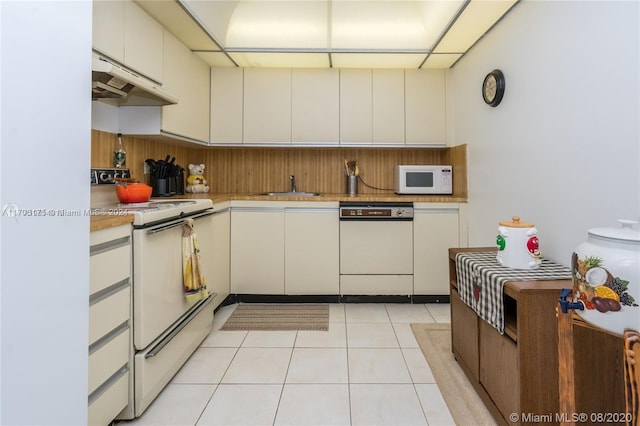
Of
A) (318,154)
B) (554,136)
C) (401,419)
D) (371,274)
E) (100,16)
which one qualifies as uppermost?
(100,16)

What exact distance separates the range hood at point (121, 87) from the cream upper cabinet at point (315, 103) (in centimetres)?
136

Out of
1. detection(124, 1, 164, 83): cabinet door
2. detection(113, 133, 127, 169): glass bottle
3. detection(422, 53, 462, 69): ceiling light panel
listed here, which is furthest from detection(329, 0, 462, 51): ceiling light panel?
detection(113, 133, 127, 169): glass bottle

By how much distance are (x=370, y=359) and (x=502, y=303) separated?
0.96 metres

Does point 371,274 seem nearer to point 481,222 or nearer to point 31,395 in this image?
point 481,222

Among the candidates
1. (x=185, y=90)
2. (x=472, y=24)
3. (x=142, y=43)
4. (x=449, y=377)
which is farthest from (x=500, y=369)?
(x=185, y=90)

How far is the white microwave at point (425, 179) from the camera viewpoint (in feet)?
10.8

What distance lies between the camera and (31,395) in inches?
27.7

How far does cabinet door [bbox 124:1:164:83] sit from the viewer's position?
2076 millimetres

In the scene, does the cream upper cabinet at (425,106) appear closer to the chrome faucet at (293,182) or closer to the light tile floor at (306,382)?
the chrome faucet at (293,182)

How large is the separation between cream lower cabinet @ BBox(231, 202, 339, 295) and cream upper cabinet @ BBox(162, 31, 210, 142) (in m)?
0.79

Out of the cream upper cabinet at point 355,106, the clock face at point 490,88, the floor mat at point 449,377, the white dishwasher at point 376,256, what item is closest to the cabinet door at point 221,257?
the white dishwasher at point 376,256

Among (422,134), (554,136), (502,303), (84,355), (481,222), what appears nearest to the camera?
(84,355)

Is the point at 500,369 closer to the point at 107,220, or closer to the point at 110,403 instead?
the point at 110,403

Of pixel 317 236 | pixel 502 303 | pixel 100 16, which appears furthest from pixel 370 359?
pixel 100 16
